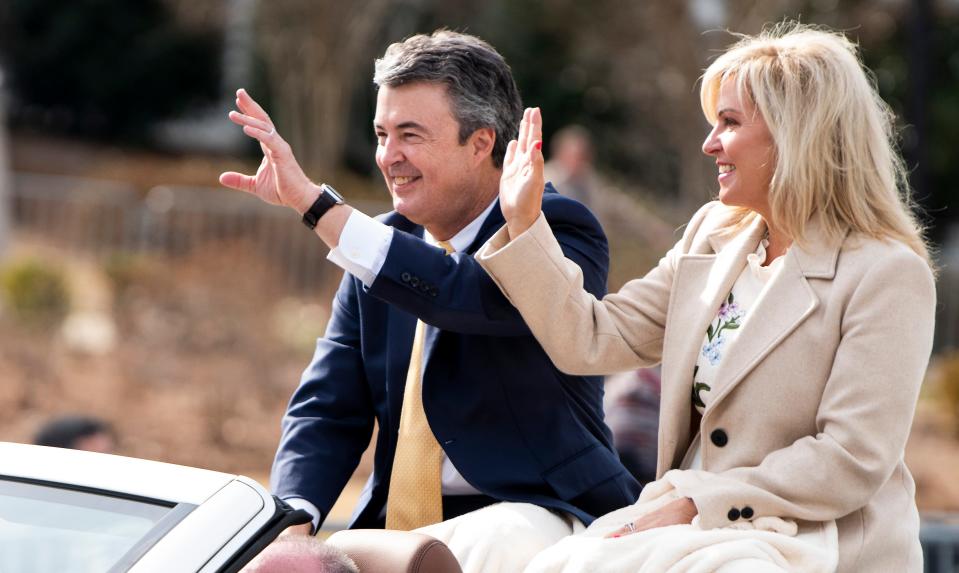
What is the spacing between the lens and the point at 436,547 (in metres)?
2.91

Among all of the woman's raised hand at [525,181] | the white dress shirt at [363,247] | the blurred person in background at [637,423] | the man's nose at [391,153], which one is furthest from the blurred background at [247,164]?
the white dress shirt at [363,247]

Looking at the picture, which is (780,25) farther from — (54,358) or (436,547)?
(54,358)

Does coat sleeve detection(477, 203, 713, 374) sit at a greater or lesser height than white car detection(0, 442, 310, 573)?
greater

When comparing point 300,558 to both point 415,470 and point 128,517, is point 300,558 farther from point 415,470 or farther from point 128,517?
point 415,470

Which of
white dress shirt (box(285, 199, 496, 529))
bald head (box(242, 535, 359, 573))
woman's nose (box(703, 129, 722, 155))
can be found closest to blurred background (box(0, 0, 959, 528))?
woman's nose (box(703, 129, 722, 155))

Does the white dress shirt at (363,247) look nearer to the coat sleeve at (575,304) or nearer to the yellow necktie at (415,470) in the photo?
the coat sleeve at (575,304)

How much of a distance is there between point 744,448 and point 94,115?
95.1 ft

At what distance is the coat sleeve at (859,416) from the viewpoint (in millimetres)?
3164

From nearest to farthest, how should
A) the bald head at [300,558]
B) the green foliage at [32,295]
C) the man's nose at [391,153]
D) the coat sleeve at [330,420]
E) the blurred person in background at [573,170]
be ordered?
the bald head at [300,558]
the man's nose at [391,153]
the coat sleeve at [330,420]
the blurred person in background at [573,170]
the green foliage at [32,295]

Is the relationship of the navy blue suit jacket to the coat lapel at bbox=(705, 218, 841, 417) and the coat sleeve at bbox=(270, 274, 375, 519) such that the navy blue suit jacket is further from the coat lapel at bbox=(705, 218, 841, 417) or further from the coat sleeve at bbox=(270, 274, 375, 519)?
the coat lapel at bbox=(705, 218, 841, 417)

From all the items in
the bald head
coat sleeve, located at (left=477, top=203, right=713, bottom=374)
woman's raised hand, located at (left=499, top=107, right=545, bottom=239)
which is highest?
woman's raised hand, located at (left=499, top=107, right=545, bottom=239)

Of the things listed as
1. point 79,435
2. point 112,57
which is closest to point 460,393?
point 79,435

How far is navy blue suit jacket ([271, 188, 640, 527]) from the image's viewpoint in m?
3.56

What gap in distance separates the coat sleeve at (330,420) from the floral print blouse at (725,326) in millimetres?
931
